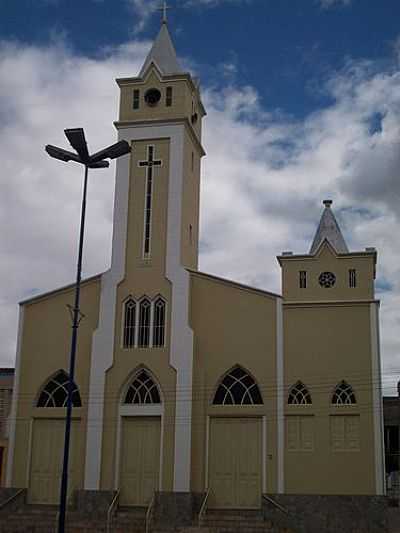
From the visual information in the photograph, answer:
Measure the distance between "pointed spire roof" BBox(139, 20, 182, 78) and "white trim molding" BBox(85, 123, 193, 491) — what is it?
2640 millimetres

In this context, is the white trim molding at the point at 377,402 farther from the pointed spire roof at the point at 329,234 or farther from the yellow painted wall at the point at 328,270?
the pointed spire roof at the point at 329,234

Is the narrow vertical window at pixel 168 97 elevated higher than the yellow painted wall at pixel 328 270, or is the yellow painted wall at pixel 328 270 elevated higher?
the narrow vertical window at pixel 168 97

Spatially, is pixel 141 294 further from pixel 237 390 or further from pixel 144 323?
pixel 237 390

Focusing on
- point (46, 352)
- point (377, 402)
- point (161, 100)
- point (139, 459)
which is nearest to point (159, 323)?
point (46, 352)

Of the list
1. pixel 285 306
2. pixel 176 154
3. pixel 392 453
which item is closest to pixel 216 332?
pixel 285 306

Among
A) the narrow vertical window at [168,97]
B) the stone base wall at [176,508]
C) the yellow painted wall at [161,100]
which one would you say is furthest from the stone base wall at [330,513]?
the narrow vertical window at [168,97]

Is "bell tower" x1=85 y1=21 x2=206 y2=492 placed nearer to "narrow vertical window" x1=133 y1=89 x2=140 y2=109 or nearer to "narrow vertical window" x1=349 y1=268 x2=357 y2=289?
"narrow vertical window" x1=133 y1=89 x2=140 y2=109

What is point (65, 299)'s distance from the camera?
99.3ft

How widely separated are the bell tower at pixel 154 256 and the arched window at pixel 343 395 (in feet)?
16.2

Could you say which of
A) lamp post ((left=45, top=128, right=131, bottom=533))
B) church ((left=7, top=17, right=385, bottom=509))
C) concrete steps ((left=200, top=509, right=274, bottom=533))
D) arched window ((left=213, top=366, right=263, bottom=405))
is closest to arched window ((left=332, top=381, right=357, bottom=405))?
church ((left=7, top=17, right=385, bottom=509))

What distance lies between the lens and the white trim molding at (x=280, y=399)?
26984 millimetres

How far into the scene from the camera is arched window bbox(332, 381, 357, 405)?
27234 millimetres

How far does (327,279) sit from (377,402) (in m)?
4.54

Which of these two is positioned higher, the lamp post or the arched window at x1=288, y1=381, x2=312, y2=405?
the lamp post
